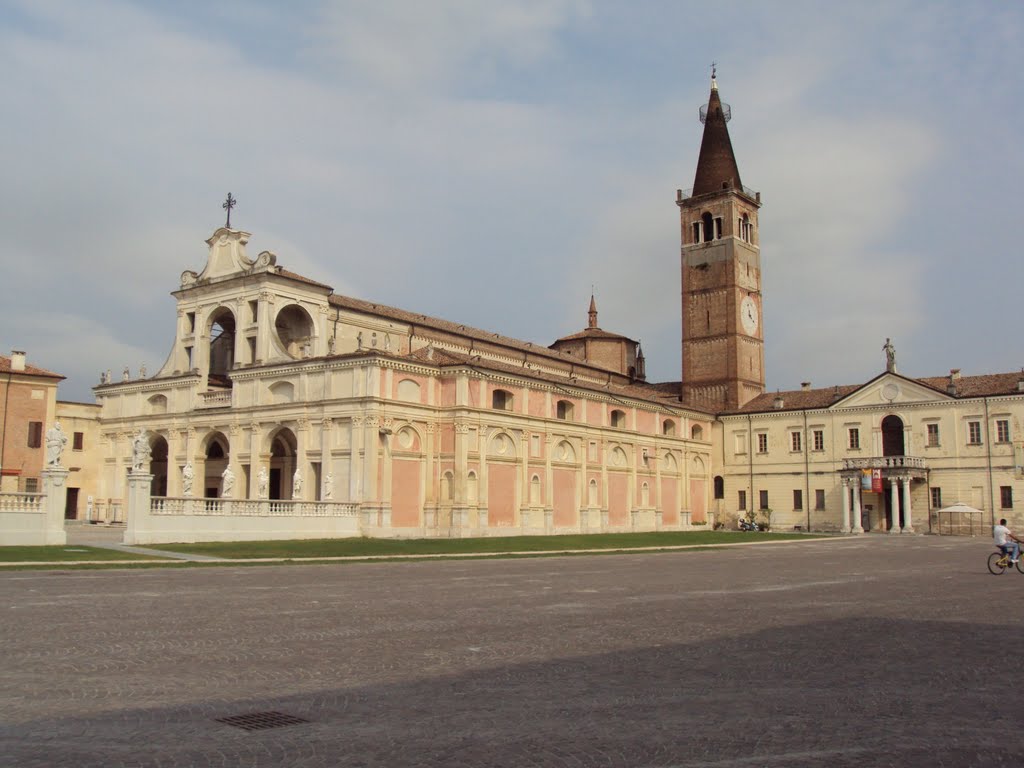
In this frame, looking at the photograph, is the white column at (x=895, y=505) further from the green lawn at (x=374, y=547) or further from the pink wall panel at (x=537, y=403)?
the pink wall panel at (x=537, y=403)

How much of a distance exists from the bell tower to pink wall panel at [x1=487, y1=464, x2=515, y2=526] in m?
26.3

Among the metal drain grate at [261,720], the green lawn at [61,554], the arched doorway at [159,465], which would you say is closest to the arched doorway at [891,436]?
the arched doorway at [159,465]

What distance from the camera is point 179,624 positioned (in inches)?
495

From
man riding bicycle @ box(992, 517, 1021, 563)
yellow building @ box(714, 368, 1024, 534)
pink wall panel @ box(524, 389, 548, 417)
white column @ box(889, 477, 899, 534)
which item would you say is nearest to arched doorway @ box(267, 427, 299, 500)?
pink wall panel @ box(524, 389, 548, 417)

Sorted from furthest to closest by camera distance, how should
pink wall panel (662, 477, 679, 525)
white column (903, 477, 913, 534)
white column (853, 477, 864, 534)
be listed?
1. pink wall panel (662, 477, 679, 525)
2. white column (853, 477, 864, 534)
3. white column (903, 477, 913, 534)

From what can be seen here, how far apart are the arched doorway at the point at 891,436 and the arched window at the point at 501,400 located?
2821cm

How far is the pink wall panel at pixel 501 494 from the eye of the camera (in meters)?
49.2

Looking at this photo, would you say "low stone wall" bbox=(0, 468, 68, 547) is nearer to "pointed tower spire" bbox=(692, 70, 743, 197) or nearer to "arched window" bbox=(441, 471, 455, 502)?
"arched window" bbox=(441, 471, 455, 502)

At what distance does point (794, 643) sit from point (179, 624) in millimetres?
7820

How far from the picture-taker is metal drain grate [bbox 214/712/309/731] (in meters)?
7.11

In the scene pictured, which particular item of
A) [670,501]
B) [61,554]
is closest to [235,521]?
[61,554]

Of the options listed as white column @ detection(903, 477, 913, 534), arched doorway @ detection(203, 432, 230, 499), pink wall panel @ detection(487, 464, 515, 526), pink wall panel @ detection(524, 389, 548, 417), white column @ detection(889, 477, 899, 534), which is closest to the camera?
pink wall panel @ detection(487, 464, 515, 526)

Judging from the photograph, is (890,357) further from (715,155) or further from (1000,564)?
(1000,564)

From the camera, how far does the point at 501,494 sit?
49938 mm
